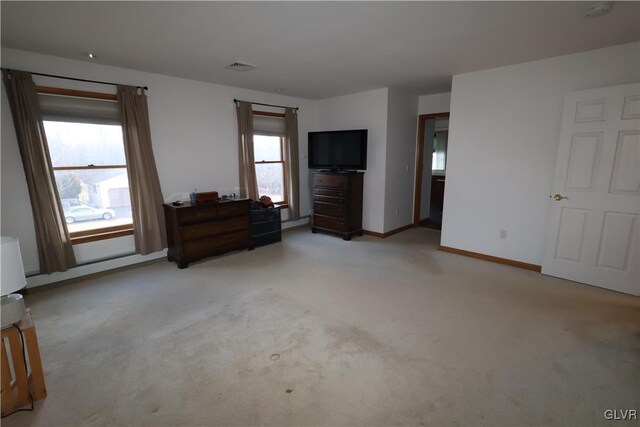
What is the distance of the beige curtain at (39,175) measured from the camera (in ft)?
9.95

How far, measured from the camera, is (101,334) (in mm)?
2543

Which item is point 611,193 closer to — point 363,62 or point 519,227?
point 519,227

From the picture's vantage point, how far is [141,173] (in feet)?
12.8

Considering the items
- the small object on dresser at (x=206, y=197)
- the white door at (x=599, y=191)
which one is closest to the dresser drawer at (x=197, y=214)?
the small object on dresser at (x=206, y=197)

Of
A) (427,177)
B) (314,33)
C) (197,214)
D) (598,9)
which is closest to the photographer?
(598,9)

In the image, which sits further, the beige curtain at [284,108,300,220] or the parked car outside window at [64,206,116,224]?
the beige curtain at [284,108,300,220]

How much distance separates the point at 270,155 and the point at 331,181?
1249 millimetres

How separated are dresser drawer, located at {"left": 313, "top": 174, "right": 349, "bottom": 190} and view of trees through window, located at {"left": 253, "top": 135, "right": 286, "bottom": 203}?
0.77 metres

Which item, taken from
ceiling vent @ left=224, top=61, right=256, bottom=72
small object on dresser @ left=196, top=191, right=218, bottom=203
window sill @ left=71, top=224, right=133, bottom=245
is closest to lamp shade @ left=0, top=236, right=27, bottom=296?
window sill @ left=71, top=224, right=133, bottom=245

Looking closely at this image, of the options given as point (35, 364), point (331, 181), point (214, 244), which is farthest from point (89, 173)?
point (331, 181)

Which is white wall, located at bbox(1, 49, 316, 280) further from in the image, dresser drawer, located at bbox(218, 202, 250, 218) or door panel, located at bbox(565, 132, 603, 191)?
door panel, located at bbox(565, 132, 603, 191)

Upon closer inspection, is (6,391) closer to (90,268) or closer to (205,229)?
(90,268)

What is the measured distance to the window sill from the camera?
3.60 metres

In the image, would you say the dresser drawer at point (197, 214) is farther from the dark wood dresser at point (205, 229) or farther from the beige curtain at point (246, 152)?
the beige curtain at point (246, 152)
